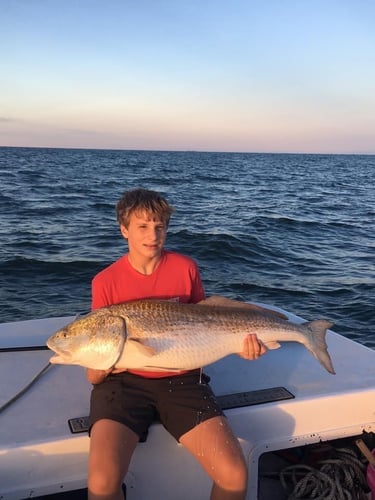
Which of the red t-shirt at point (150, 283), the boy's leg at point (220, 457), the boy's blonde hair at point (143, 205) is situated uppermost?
the boy's blonde hair at point (143, 205)

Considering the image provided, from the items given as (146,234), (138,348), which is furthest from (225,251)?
(138,348)

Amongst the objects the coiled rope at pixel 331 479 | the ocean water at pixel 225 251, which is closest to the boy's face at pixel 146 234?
the coiled rope at pixel 331 479

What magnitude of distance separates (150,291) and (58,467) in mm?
1326

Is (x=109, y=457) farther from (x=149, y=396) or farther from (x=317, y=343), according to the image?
(x=317, y=343)

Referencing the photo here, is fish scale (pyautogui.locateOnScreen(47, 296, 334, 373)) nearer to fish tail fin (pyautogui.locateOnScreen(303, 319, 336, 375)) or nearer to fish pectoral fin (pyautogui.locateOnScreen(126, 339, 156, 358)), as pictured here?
fish pectoral fin (pyautogui.locateOnScreen(126, 339, 156, 358))

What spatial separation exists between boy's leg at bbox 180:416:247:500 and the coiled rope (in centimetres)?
102

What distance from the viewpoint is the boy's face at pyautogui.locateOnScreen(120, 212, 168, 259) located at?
3684 mm

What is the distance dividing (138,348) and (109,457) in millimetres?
660

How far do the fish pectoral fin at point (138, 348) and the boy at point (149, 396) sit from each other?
284mm

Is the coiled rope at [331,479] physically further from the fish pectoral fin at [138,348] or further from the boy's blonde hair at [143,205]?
the boy's blonde hair at [143,205]

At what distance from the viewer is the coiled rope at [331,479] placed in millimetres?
3830

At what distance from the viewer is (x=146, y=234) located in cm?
371

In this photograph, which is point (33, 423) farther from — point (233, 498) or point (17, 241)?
point (17, 241)

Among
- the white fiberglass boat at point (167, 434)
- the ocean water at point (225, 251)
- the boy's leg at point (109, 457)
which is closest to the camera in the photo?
the boy's leg at point (109, 457)
